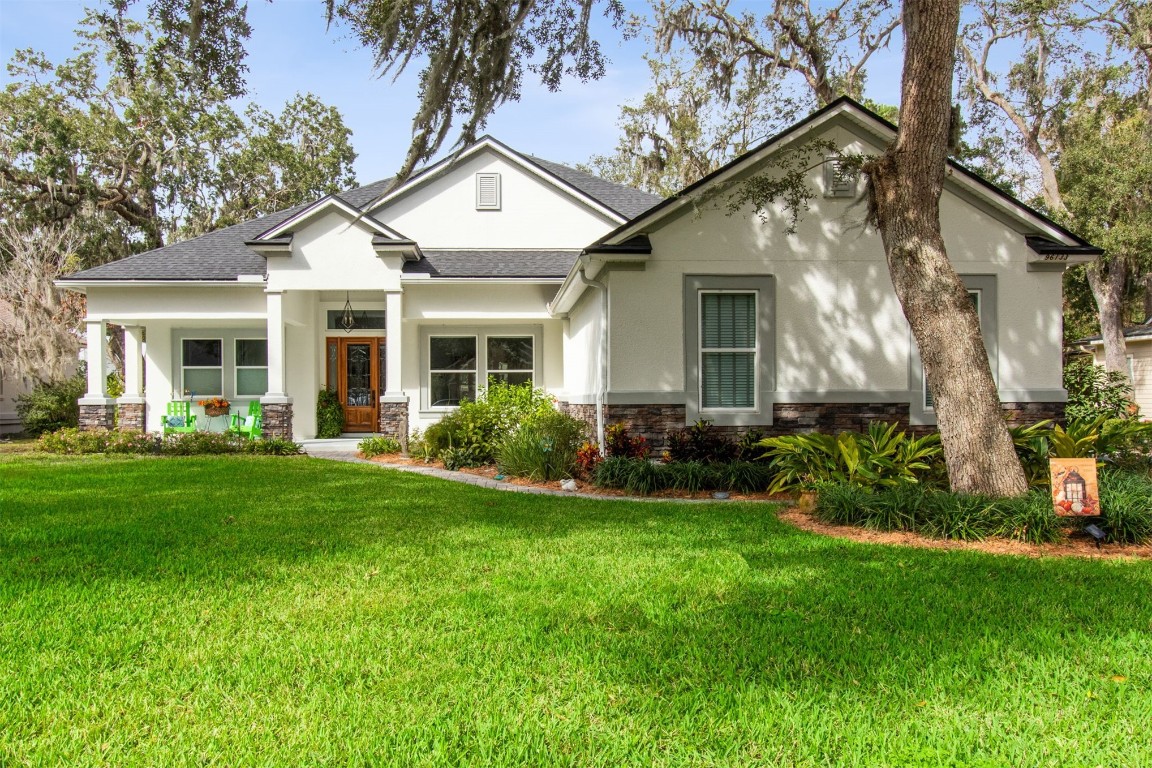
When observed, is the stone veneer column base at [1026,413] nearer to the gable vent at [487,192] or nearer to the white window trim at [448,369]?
the white window trim at [448,369]

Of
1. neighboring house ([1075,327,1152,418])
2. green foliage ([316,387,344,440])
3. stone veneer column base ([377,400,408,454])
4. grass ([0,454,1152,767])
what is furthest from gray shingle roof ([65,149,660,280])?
neighboring house ([1075,327,1152,418])

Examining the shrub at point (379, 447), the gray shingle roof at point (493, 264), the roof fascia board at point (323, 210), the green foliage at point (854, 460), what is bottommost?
the shrub at point (379, 447)

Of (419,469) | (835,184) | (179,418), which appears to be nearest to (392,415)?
(419,469)

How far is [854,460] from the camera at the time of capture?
307 inches

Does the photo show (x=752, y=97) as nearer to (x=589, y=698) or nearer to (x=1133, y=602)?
(x=1133, y=602)

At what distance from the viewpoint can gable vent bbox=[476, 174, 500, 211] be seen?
17.0 meters

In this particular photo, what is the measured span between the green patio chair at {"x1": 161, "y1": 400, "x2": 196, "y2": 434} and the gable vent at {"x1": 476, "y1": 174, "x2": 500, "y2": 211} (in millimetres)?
7867

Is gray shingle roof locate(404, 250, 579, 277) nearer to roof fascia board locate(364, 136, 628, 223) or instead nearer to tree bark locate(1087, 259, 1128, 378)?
roof fascia board locate(364, 136, 628, 223)

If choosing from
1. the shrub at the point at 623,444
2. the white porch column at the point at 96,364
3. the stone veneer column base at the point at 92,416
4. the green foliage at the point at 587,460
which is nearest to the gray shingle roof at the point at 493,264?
the green foliage at the point at 587,460

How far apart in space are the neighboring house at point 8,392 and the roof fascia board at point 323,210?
11311mm

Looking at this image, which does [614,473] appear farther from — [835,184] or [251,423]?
[251,423]

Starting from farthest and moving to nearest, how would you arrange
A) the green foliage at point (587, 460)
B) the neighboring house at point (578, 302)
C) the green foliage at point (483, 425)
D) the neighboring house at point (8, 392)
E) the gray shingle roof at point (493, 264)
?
the neighboring house at point (8, 392), the gray shingle roof at point (493, 264), the green foliage at point (483, 425), the neighboring house at point (578, 302), the green foliage at point (587, 460)

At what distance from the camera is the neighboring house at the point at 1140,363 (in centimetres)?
1995

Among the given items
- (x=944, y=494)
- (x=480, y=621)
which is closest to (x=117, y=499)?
(x=480, y=621)
